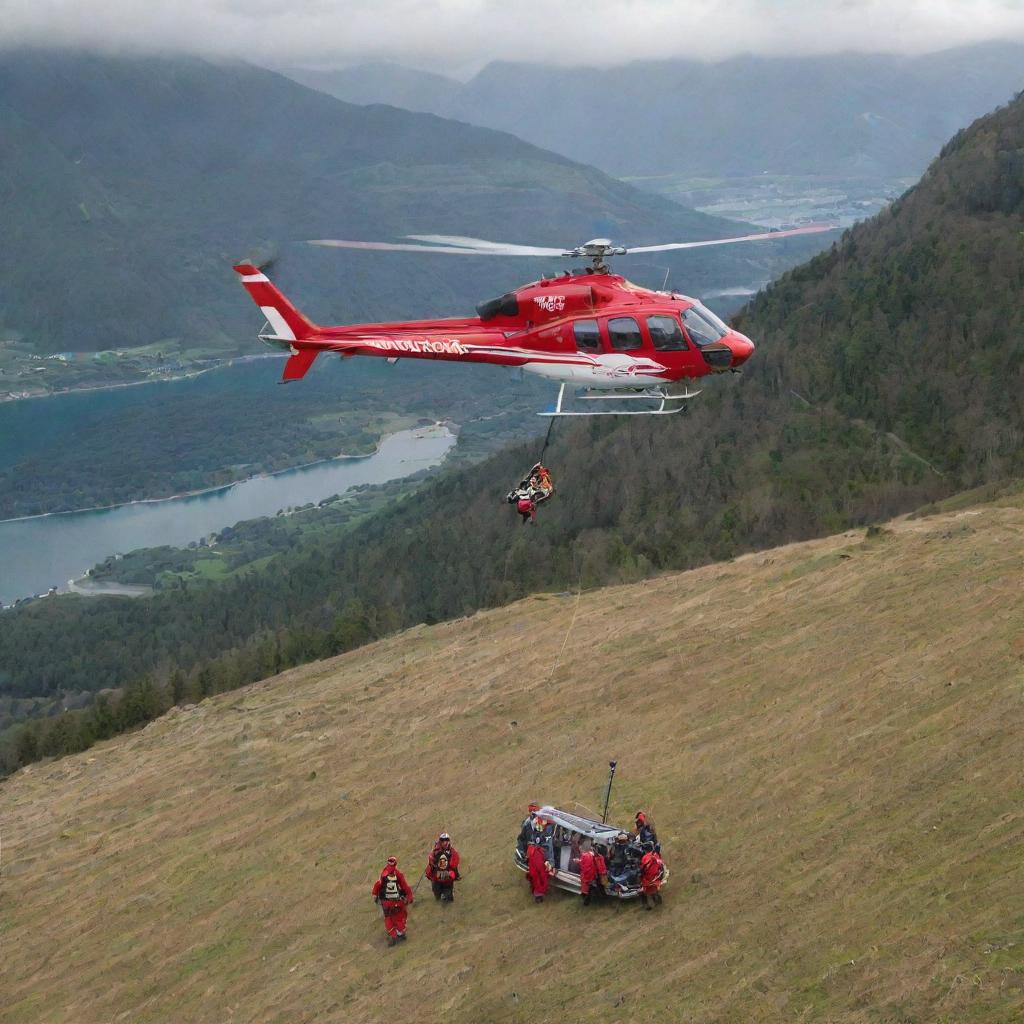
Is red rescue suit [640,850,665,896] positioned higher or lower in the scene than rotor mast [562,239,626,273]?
lower

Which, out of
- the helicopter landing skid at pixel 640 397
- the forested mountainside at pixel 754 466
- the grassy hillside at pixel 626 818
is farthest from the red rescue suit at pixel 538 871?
the forested mountainside at pixel 754 466

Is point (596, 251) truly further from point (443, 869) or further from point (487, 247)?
point (443, 869)

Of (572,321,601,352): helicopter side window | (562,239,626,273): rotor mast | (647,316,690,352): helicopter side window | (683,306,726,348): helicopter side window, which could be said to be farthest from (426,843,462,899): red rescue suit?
(683,306,726,348): helicopter side window

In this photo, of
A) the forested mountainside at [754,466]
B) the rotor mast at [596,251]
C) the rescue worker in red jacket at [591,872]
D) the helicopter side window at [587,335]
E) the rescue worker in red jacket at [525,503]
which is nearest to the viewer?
the rescue worker in red jacket at [591,872]

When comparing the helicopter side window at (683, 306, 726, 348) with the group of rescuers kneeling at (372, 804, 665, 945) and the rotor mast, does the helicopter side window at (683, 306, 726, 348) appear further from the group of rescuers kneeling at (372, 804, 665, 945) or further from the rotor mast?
the group of rescuers kneeling at (372, 804, 665, 945)

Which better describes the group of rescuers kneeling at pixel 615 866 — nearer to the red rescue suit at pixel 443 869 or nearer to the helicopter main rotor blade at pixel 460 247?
the red rescue suit at pixel 443 869

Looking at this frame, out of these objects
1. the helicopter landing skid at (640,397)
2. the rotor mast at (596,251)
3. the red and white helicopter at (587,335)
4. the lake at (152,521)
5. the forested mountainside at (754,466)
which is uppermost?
the rotor mast at (596,251)

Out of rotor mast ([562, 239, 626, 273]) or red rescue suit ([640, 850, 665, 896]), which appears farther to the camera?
rotor mast ([562, 239, 626, 273])

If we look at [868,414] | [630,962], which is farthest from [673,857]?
[868,414]
